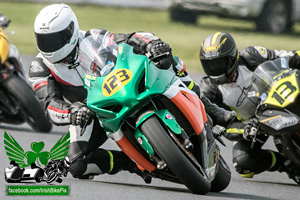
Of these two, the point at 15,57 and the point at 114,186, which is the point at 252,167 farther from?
the point at 15,57

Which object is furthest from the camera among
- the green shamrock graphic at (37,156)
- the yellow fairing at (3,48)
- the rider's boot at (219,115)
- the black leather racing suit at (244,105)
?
the yellow fairing at (3,48)

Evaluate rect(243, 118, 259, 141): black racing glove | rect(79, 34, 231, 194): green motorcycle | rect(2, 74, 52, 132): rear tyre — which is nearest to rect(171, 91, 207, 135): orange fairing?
rect(79, 34, 231, 194): green motorcycle

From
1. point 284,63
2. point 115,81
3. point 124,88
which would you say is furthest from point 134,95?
point 284,63

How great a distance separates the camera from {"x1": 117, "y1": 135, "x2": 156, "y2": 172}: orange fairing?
20.7 feet

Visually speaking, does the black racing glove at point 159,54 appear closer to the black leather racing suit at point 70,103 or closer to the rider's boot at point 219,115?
the black leather racing suit at point 70,103

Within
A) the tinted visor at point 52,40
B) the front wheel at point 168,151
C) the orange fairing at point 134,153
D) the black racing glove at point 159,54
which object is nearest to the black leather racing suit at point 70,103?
the tinted visor at point 52,40

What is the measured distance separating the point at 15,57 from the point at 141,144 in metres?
4.04

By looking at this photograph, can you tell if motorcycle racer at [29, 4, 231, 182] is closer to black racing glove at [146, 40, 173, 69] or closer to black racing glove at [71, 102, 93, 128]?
black racing glove at [146, 40, 173, 69]

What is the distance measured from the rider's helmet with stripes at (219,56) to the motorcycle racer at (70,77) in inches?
42.0

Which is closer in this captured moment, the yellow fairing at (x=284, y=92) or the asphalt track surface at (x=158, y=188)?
the asphalt track surface at (x=158, y=188)

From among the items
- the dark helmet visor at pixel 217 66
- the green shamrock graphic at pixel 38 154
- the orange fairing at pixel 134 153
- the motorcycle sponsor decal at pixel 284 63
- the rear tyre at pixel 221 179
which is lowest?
the green shamrock graphic at pixel 38 154

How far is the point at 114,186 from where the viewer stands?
6957 mm

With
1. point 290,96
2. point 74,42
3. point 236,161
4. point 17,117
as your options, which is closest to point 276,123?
point 290,96

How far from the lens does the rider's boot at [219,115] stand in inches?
275
